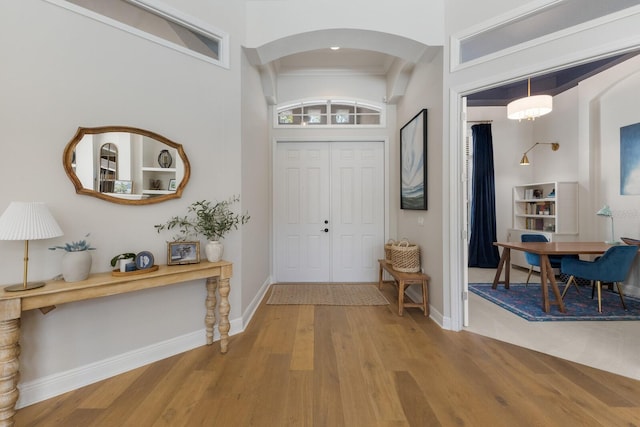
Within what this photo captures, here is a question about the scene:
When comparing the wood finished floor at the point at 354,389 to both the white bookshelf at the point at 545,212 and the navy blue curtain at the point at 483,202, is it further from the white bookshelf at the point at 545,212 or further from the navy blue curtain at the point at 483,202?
the navy blue curtain at the point at 483,202

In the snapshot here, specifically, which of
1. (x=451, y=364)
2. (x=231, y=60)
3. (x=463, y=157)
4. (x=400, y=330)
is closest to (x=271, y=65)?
(x=231, y=60)

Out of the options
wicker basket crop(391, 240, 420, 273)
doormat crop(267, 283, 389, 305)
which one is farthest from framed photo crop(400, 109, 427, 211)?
doormat crop(267, 283, 389, 305)

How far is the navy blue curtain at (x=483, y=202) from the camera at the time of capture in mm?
5469

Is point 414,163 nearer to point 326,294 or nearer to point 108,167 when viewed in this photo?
point 326,294

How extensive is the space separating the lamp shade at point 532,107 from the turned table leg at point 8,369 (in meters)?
5.65

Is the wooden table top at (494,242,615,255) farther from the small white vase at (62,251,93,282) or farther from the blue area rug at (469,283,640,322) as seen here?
the small white vase at (62,251,93,282)

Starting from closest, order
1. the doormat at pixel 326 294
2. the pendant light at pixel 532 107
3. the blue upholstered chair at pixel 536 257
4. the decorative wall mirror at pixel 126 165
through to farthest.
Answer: the decorative wall mirror at pixel 126 165 < the doormat at pixel 326 294 < the pendant light at pixel 532 107 < the blue upholstered chair at pixel 536 257

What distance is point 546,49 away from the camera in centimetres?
213

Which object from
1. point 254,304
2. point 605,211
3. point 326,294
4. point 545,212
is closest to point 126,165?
point 254,304

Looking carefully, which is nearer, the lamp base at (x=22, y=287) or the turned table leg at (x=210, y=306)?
the lamp base at (x=22, y=287)

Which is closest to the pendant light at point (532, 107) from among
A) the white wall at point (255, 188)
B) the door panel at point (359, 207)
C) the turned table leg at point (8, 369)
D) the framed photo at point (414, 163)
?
the framed photo at point (414, 163)

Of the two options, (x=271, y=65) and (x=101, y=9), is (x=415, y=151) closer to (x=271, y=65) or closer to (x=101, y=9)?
(x=271, y=65)

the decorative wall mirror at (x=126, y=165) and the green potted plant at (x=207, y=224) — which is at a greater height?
the decorative wall mirror at (x=126, y=165)

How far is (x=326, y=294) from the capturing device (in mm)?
3674
